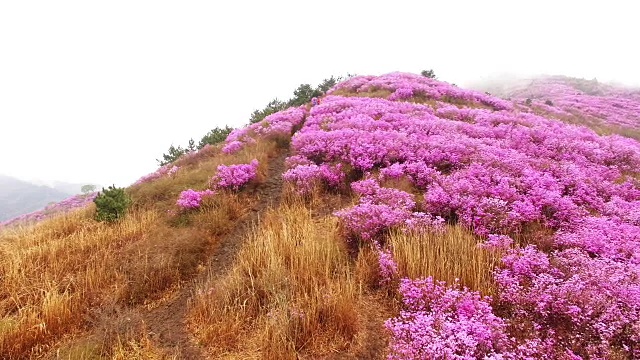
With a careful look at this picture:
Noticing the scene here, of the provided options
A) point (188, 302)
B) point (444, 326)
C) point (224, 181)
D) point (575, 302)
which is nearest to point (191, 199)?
point (224, 181)

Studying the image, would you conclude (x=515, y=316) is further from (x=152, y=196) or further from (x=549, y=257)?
(x=152, y=196)

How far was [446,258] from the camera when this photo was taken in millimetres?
6188

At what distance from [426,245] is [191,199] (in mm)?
6955

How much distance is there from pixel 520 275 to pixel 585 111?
110 ft

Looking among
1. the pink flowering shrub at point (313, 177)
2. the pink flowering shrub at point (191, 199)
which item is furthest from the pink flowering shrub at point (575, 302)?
the pink flowering shrub at point (191, 199)

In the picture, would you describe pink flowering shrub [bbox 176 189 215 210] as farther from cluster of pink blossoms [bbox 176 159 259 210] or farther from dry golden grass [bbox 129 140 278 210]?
dry golden grass [bbox 129 140 278 210]

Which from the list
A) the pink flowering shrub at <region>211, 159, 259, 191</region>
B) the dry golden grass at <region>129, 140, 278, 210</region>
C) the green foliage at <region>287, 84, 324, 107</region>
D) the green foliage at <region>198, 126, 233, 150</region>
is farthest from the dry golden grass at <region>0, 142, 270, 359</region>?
the green foliage at <region>287, 84, 324, 107</region>

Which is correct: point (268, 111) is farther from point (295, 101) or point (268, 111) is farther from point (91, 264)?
point (91, 264)

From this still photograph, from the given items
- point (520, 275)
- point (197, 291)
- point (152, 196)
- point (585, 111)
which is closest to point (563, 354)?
point (520, 275)

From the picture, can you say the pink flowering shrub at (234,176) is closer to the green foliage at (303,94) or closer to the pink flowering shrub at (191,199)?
the pink flowering shrub at (191,199)

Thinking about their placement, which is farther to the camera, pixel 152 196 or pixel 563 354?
pixel 152 196

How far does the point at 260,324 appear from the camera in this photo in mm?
5340

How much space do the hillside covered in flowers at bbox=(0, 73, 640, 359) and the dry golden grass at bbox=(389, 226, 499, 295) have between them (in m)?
0.03

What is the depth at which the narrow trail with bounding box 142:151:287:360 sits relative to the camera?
534 centimetres
